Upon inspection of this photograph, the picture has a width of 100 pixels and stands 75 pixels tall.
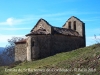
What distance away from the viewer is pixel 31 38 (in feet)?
119

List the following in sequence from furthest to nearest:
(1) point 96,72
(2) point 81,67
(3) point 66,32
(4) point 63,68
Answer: (3) point 66,32 → (4) point 63,68 → (2) point 81,67 → (1) point 96,72

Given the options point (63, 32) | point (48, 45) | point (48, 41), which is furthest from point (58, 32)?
point (48, 45)

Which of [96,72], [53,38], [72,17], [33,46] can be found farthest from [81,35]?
[96,72]

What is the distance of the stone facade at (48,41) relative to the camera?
36.3 meters

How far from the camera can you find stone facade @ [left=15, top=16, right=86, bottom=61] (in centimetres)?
3628

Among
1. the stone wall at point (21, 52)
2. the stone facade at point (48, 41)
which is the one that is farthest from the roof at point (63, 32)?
the stone wall at point (21, 52)

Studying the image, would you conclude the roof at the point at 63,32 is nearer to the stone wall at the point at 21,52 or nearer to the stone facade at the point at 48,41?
the stone facade at the point at 48,41

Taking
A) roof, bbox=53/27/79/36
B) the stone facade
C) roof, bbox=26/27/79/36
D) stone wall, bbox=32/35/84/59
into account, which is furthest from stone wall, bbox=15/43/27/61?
roof, bbox=53/27/79/36

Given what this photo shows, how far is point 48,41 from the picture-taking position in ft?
121

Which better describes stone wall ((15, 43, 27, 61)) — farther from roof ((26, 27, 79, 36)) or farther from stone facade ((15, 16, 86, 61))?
roof ((26, 27, 79, 36))

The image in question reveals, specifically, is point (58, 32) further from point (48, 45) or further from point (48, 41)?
point (48, 45)

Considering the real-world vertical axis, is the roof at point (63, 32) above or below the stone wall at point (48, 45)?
above

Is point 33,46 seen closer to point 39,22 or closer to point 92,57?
point 39,22

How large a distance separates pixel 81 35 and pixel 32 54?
1154cm
